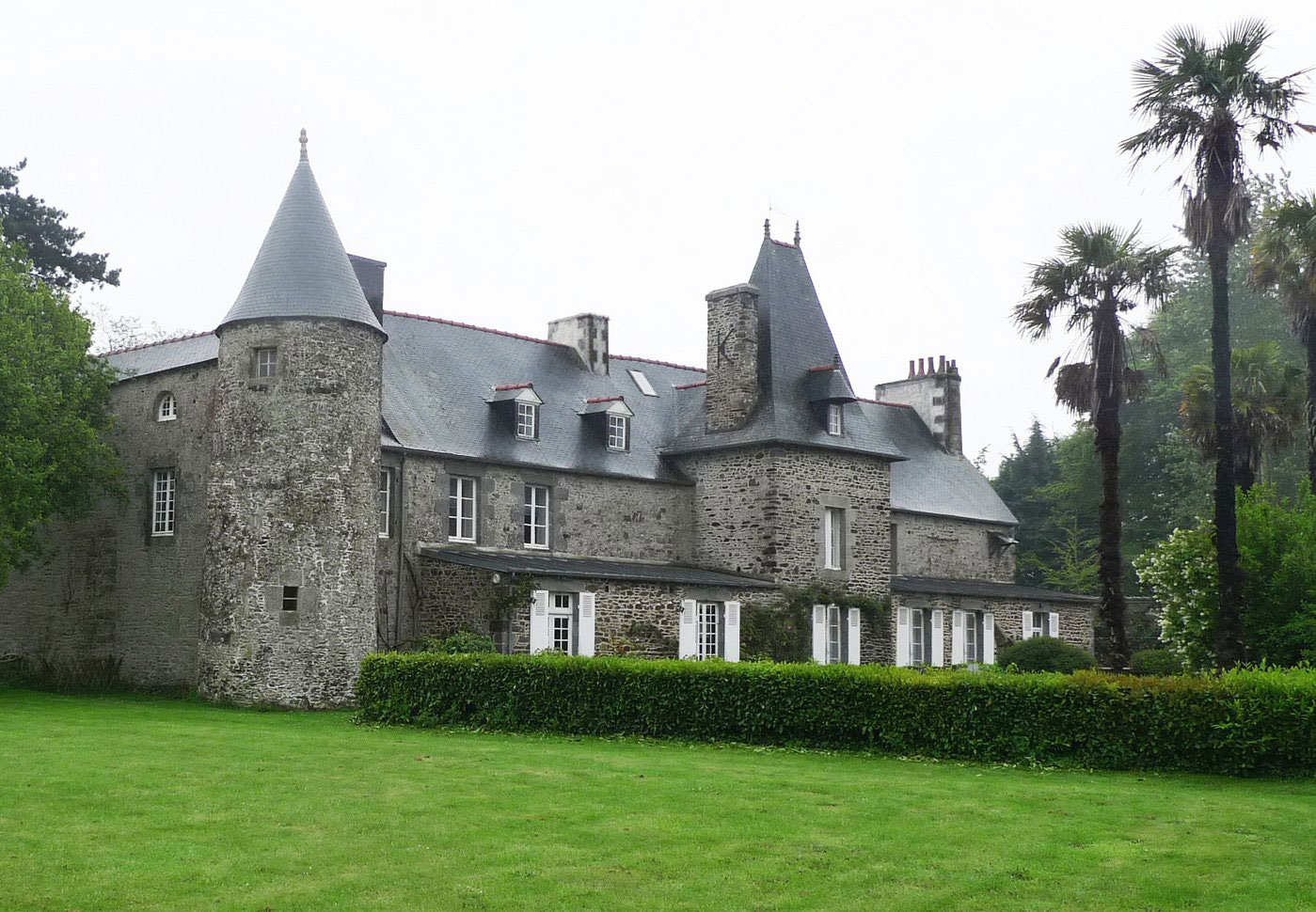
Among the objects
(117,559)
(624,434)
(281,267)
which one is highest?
(281,267)

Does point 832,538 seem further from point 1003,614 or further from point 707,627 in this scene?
point 1003,614

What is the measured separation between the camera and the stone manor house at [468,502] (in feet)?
77.2

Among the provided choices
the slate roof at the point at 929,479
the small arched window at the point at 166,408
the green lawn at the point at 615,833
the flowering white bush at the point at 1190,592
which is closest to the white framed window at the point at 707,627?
the flowering white bush at the point at 1190,592

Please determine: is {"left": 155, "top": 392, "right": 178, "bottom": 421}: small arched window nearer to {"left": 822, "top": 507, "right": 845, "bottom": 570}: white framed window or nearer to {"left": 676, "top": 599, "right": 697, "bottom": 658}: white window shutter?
{"left": 676, "top": 599, "right": 697, "bottom": 658}: white window shutter

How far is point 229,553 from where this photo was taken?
23391 mm

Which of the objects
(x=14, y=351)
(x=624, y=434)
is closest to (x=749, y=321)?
(x=624, y=434)

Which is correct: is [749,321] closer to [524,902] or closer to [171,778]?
[171,778]

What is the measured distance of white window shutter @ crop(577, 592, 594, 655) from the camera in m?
25.7

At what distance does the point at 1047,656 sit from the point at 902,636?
3262 mm

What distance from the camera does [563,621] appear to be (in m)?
26.0

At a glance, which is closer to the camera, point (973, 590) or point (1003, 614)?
point (973, 590)

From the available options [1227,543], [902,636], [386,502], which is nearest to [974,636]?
[902,636]

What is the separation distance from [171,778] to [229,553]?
10.2m

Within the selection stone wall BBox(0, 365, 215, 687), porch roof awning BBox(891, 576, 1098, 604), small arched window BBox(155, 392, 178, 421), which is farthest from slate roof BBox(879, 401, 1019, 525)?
Answer: small arched window BBox(155, 392, 178, 421)
